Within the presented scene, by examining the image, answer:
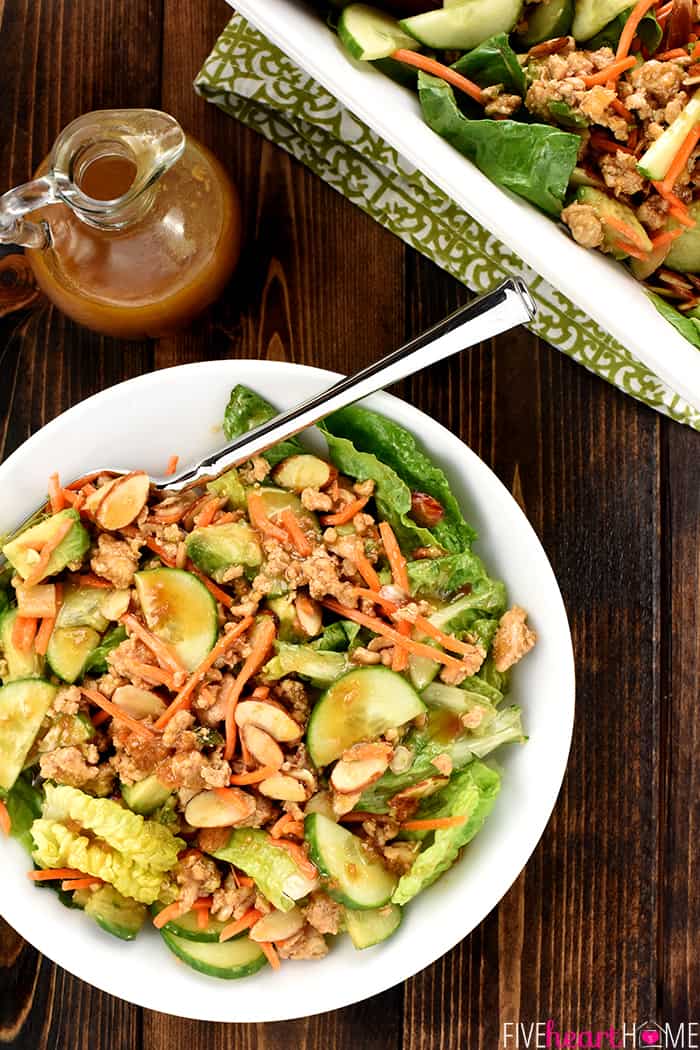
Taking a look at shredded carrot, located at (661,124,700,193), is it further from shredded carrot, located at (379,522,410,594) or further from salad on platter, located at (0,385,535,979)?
shredded carrot, located at (379,522,410,594)

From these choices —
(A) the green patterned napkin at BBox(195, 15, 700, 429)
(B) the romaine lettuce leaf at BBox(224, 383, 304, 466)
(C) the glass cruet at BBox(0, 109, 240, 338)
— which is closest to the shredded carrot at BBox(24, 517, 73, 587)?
(B) the romaine lettuce leaf at BBox(224, 383, 304, 466)

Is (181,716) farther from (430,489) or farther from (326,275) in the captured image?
(326,275)

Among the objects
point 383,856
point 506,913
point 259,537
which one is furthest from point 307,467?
point 506,913

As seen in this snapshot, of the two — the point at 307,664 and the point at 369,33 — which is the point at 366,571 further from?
the point at 369,33

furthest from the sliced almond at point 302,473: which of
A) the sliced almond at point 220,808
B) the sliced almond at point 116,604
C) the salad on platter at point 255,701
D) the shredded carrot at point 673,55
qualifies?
the shredded carrot at point 673,55

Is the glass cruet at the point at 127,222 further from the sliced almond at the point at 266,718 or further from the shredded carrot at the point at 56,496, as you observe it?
the sliced almond at the point at 266,718
